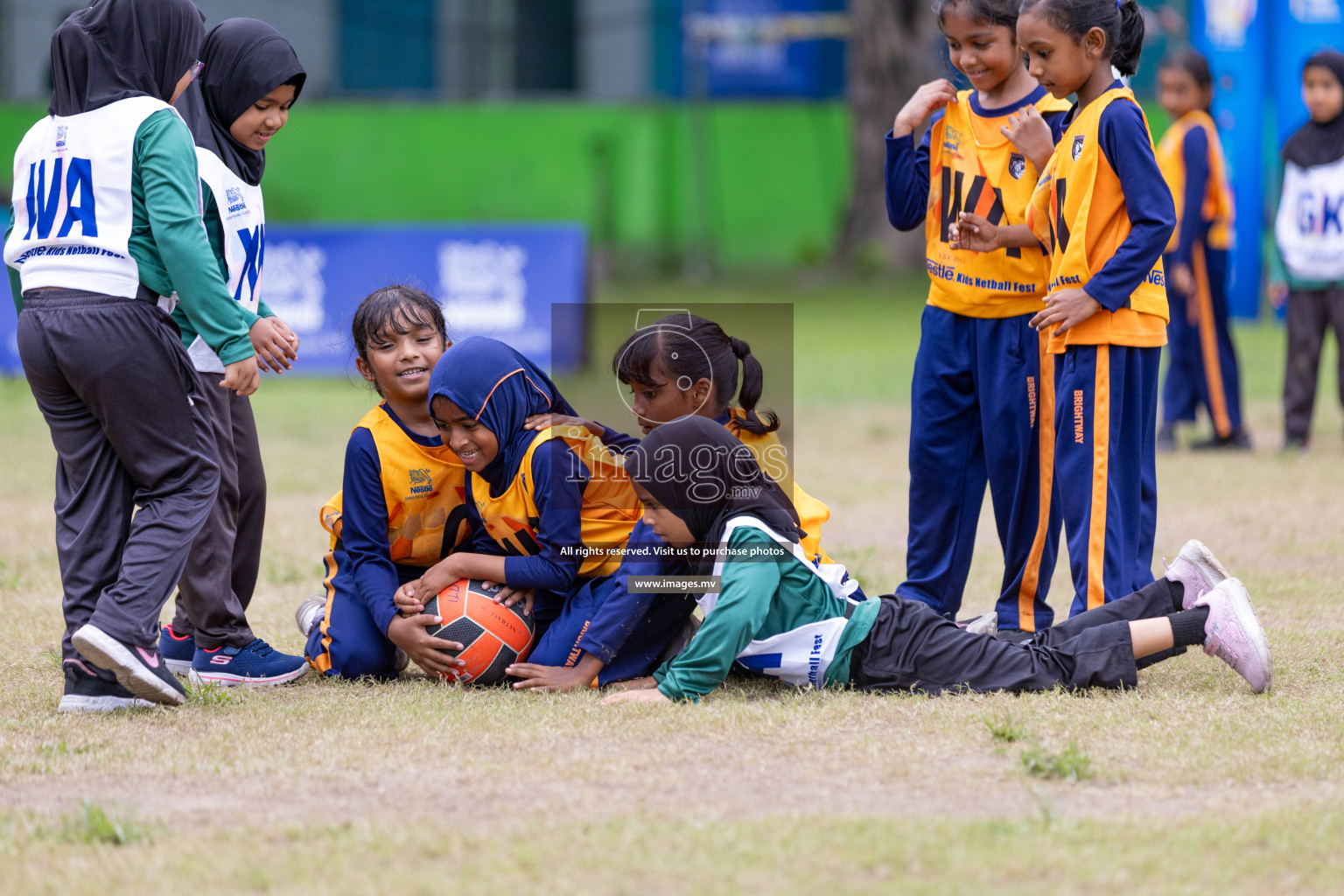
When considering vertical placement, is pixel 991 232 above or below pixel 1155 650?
above

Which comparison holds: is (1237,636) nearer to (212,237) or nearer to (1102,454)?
(1102,454)

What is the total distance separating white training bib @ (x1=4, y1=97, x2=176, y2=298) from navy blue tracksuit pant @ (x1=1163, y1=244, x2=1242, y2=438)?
6280 millimetres

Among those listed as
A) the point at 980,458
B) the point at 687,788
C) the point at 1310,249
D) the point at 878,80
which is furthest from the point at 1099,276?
the point at 878,80

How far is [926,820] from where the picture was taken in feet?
9.50

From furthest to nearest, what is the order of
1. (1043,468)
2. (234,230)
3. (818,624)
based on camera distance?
(1043,468) → (234,230) → (818,624)

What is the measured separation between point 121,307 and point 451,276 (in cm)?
845

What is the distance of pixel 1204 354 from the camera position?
837 centimetres

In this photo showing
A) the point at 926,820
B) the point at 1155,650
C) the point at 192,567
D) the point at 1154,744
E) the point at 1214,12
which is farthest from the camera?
the point at 1214,12

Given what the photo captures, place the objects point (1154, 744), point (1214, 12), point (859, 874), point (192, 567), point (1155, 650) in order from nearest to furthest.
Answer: point (859, 874)
point (1154, 744)
point (1155, 650)
point (192, 567)
point (1214, 12)

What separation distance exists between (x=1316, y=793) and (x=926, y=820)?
0.85 m

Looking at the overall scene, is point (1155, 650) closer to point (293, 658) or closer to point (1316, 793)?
point (1316, 793)

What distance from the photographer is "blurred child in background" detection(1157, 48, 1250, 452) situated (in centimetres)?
830

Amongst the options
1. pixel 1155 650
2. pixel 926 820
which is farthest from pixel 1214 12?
pixel 926 820

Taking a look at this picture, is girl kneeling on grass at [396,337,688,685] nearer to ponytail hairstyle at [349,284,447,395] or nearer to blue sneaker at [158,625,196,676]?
ponytail hairstyle at [349,284,447,395]
